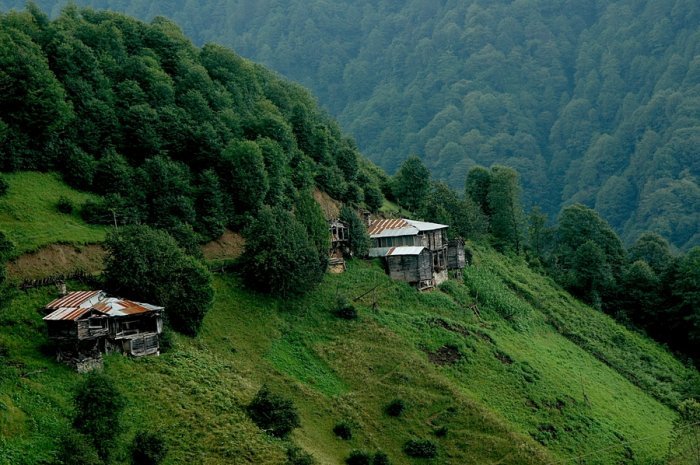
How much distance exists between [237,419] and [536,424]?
26.8 metres

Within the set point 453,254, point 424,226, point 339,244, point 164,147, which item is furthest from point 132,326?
point 453,254

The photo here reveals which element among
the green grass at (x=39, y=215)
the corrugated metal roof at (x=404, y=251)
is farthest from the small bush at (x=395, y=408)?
the green grass at (x=39, y=215)

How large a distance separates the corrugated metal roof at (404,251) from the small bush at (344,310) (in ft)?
40.6

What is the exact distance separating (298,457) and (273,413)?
12.7 feet

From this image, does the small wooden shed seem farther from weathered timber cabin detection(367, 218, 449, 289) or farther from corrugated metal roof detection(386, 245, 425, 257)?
corrugated metal roof detection(386, 245, 425, 257)

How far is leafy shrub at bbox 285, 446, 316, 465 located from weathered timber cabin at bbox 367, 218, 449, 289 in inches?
1351

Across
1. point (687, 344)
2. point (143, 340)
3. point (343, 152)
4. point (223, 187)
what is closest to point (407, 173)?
point (343, 152)

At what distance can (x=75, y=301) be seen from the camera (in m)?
52.1

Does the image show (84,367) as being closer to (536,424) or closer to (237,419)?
(237,419)

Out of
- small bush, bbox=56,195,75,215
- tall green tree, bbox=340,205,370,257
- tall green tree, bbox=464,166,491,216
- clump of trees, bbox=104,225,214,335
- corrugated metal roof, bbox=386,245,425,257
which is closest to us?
clump of trees, bbox=104,225,214,335

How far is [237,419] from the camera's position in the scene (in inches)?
1962

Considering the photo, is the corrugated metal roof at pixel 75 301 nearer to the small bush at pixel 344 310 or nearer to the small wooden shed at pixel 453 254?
the small bush at pixel 344 310

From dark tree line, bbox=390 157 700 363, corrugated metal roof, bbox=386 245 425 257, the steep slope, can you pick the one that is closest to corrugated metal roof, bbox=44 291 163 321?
the steep slope

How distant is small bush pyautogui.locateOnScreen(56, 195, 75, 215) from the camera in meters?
68.1
